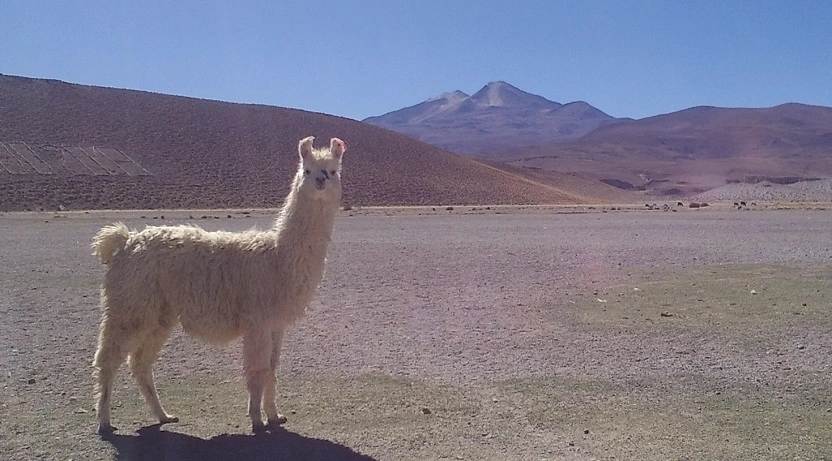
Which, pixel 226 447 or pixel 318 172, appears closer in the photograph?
pixel 226 447

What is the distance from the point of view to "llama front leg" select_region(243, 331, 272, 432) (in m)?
6.24

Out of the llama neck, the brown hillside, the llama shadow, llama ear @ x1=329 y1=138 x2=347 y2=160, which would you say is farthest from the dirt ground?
the brown hillside

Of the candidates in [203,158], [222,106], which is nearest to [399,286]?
[203,158]

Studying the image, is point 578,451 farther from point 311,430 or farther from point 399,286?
point 399,286

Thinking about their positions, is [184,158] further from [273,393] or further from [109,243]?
[273,393]

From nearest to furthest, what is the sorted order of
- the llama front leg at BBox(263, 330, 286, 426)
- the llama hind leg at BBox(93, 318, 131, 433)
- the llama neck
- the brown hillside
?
the llama hind leg at BBox(93, 318, 131, 433) < the llama front leg at BBox(263, 330, 286, 426) < the llama neck < the brown hillside

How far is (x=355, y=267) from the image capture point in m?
17.2

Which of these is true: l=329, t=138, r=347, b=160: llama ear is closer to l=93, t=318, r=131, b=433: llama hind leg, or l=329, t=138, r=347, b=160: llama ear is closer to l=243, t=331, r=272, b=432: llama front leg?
l=243, t=331, r=272, b=432: llama front leg

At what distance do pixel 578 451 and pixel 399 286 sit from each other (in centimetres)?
855

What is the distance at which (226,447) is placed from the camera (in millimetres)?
5910

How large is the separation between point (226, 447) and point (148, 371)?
3.76ft

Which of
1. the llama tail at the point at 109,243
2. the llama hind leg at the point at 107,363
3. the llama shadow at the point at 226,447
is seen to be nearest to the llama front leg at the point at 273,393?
the llama shadow at the point at 226,447

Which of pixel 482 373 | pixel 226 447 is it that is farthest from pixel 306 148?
pixel 482 373

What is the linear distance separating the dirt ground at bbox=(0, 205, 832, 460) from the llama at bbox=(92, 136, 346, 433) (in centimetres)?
52
